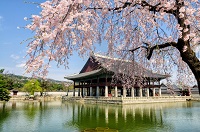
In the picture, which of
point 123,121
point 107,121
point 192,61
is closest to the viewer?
point 192,61

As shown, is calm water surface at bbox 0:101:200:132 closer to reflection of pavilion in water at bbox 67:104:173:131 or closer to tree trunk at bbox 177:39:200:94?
reflection of pavilion in water at bbox 67:104:173:131

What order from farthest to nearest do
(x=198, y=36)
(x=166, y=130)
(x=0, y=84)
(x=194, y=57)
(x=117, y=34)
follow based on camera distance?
(x=0, y=84), (x=166, y=130), (x=117, y=34), (x=198, y=36), (x=194, y=57)

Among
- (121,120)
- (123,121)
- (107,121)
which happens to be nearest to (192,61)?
(123,121)

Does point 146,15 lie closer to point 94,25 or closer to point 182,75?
point 94,25

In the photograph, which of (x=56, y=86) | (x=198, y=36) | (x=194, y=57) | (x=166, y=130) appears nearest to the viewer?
(x=194, y=57)

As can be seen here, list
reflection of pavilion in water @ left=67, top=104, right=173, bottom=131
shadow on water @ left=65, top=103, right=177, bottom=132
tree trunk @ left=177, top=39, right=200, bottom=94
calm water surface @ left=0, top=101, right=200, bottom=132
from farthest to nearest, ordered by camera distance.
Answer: reflection of pavilion in water @ left=67, top=104, right=173, bottom=131
shadow on water @ left=65, top=103, right=177, bottom=132
calm water surface @ left=0, top=101, right=200, bottom=132
tree trunk @ left=177, top=39, right=200, bottom=94

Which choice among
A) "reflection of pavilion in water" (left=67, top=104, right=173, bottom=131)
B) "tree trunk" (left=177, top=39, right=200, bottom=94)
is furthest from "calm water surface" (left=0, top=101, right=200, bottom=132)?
"tree trunk" (left=177, top=39, right=200, bottom=94)

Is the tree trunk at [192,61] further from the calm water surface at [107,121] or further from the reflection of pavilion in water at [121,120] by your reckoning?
the reflection of pavilion in water at [121,120]

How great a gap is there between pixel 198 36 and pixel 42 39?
371 centimetres

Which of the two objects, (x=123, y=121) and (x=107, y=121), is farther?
(x=107, y=121)

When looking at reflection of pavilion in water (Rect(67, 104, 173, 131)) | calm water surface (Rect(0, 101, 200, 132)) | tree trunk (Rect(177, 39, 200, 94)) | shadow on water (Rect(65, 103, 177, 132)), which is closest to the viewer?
tree trunk (Rect(177, 39, 200, 94))

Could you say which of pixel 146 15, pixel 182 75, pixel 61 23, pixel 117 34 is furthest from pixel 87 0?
pixel 182 75

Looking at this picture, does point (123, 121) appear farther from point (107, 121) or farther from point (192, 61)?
point (192, 61)

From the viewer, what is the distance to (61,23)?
3.12 meters
